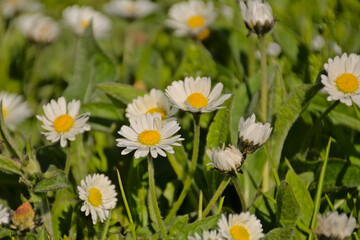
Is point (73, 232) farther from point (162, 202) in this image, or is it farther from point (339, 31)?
point (339, 31)

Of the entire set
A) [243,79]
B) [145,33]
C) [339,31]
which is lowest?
[145,33]

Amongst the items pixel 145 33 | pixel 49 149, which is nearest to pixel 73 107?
pixel 49 149

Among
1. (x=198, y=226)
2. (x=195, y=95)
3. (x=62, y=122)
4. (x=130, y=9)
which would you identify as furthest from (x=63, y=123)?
(x=130, y=9)

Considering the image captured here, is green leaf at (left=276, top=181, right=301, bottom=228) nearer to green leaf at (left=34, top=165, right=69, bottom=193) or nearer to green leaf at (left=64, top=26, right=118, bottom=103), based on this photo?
green leaf at (left=34, top=165, right=69, bottom=193)

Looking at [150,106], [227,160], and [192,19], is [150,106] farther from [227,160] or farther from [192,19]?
[192,19]

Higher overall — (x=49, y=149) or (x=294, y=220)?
(x=294, y=220)

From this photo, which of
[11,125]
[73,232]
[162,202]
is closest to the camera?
[73,232]
